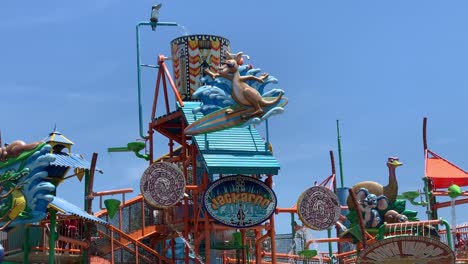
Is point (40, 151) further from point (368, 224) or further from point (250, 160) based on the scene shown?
point (368, 224)

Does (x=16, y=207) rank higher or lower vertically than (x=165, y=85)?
lower

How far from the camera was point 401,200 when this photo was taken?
1615 inches

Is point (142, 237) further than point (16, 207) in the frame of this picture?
Yes

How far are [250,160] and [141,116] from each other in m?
5.76

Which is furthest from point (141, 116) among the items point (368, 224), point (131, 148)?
point (368, 224)

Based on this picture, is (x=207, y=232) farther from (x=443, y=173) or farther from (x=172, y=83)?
(x=443, y=173)

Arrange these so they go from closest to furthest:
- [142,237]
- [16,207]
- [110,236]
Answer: [16,207]
[110,236]
[142,237]

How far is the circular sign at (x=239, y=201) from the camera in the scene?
3431 cm

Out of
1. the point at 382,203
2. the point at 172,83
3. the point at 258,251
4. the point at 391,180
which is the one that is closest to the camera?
the point at 258,251

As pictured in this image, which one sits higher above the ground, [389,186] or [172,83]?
[172,83]

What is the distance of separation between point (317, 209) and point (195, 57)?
8.52 metres

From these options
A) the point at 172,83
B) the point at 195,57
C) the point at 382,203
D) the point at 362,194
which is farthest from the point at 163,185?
the point at 382,203

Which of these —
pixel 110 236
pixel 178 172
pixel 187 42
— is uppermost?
pixel 187 42

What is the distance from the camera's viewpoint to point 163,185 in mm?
33719
